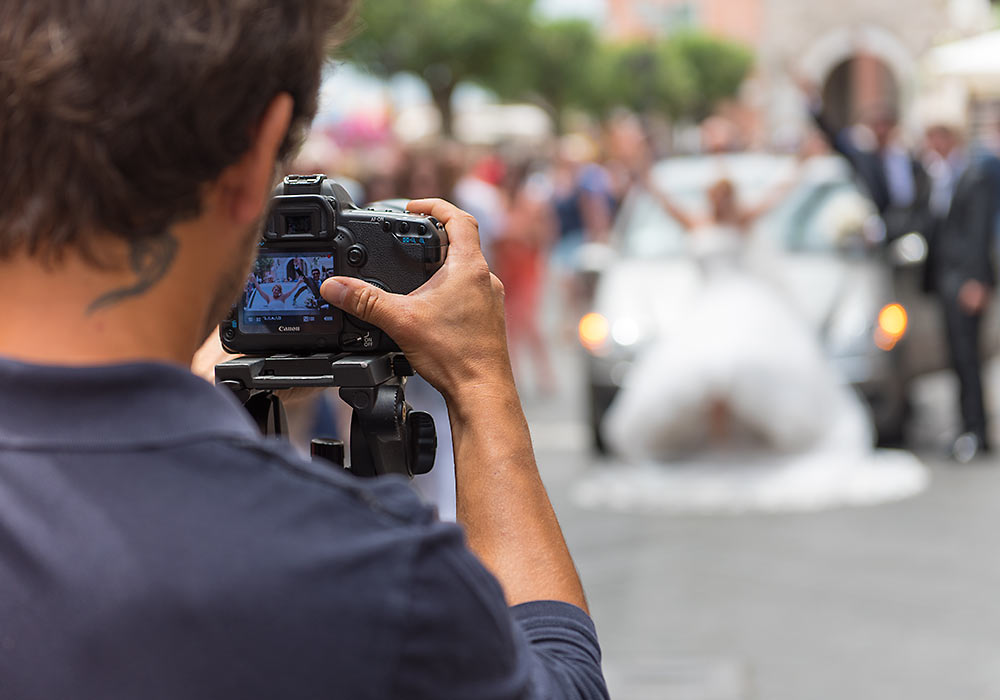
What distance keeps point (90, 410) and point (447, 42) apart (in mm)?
41075

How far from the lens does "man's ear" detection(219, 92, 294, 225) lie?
1106mm

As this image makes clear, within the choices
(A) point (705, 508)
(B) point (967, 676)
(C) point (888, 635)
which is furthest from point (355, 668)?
(A) point (705, 508)

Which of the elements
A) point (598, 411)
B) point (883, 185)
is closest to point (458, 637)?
point (598, 411)

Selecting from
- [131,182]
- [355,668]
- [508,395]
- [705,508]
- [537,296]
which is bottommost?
[705,508]

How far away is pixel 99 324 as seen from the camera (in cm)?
108

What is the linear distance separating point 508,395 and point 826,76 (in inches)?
1796

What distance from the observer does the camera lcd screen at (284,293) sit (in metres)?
1.69

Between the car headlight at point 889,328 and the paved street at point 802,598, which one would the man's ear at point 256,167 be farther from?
the car headlight at point 889,328

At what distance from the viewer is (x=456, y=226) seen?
1552 mm

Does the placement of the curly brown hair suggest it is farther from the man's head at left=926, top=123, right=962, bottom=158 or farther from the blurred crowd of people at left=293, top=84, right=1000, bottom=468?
the man's head at left=926, top=123, right=962, bottom=158

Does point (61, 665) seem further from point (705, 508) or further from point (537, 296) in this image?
point (537, 296)

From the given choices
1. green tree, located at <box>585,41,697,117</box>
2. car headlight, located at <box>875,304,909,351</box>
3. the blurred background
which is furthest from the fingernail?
green tree, located at <box>585,41,697,117</box>

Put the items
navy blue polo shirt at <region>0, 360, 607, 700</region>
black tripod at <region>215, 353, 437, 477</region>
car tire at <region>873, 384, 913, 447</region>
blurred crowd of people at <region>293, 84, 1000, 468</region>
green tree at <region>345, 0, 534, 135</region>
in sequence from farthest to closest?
green tree at <region>345, 0, 534, 135</region>
car tire at <region>873, 384, 913, 447</region>
blurred crowd of people at <region>293, 84, 1000, 468</region>
black tripod at <region>215, 353, 437, 477</region>
navy blue polo shirt at <region>0, 360, 607, 700</region>

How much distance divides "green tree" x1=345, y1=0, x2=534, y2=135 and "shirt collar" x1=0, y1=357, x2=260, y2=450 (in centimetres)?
3610
